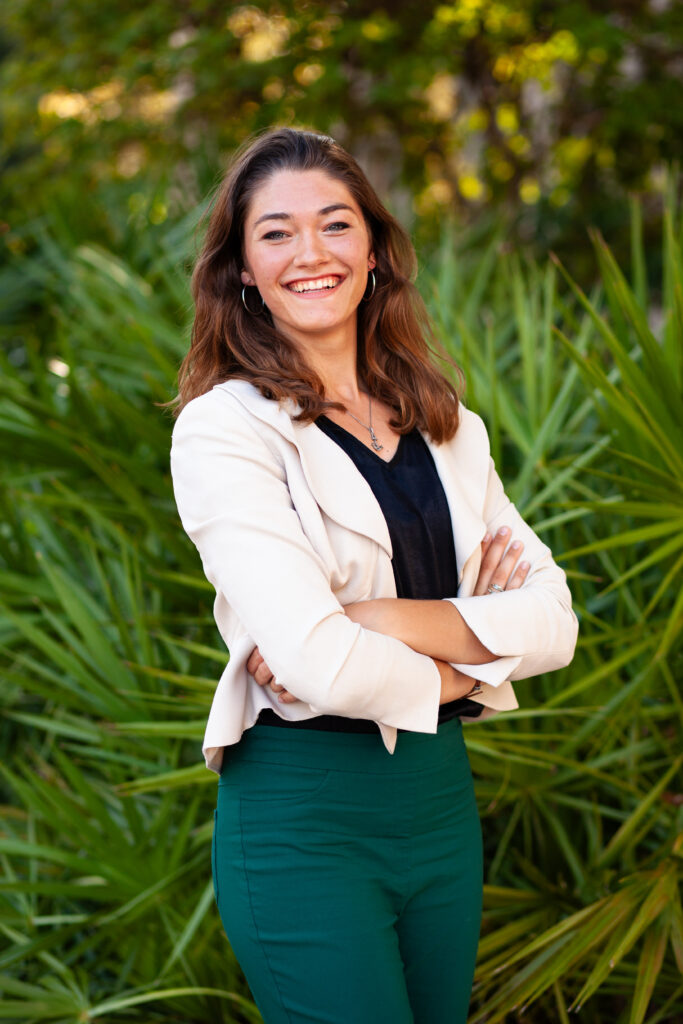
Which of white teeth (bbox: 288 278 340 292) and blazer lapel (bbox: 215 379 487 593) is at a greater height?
white teeth (bbox: 288 278 340 292)

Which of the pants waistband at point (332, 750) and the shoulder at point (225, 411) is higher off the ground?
the shoulder at point (225, 411)

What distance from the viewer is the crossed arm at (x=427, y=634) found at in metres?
1.66

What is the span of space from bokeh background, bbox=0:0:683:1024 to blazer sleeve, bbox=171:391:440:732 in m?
0.84

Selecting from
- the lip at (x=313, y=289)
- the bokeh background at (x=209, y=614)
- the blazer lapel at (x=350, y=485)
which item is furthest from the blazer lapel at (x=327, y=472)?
the bokeh background at (x=209, y=614)

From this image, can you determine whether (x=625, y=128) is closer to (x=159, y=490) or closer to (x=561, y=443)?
(x=561, y=443)

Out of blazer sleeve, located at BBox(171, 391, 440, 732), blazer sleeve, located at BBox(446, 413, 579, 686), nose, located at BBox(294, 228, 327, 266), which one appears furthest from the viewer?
nose, located at BBox(294, 228, 327, 266)

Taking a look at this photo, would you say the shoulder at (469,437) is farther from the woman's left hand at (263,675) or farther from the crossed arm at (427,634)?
the woman's left hand at (263,675)

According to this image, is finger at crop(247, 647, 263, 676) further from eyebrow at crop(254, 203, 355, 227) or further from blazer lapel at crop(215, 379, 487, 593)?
eyebrow at crop(254, 203, 355, 227)

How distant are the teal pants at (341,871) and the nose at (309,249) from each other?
813mm

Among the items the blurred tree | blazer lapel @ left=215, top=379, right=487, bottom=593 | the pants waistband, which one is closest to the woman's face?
blazer lapel @ left=215, top=379, right=487, bottom=593

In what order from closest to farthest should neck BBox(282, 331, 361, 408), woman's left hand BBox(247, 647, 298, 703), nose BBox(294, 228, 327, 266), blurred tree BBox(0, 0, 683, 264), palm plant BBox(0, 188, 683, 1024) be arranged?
woman's left hand BBox(247, 647, 298, 703) → nose BBox(294, 228, 327, 266) → neck BBox(282, 331, 361, 408) → palm plant BBox(0, 188, 683, 1024) → blurred tree BBox(0, 0, 683, 264)

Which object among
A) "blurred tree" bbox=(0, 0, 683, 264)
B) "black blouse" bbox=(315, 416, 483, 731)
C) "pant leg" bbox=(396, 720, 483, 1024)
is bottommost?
"pant leg" bbox=(396, 720, 483, 1024)

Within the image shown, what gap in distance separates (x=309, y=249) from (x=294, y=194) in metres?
0.12

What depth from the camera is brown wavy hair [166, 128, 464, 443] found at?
6.30 ft
